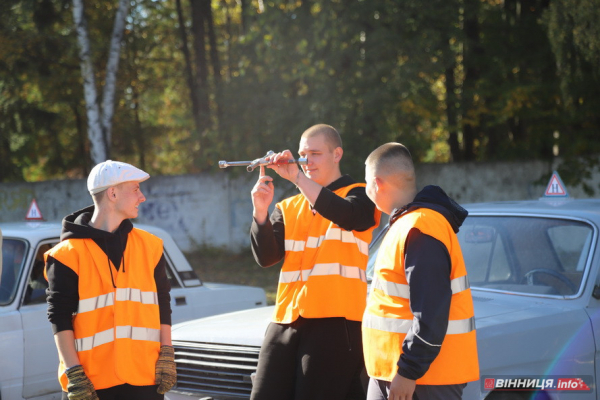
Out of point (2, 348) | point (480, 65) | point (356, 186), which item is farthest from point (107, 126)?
point (356, 186)

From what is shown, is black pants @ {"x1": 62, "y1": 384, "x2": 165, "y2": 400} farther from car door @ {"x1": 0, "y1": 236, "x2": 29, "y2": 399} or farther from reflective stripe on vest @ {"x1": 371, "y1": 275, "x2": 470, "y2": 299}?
car door @ {"x1": 0, "y1": 236, "x2": 29, "y2": 399}

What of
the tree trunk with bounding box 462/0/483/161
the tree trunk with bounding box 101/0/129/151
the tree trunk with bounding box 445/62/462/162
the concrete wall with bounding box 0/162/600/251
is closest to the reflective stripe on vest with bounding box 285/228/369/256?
the tree trunk with bounding box 101/0/129/151

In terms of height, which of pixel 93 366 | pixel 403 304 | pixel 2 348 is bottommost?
pixel 2 348

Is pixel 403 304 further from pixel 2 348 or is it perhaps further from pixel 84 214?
pixel 2 348

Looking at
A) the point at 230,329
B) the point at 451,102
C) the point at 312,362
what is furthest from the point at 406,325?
the point at 451,102

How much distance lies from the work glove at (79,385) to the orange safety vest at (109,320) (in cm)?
5

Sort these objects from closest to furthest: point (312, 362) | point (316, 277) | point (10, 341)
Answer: point (312, 362), point (316, 277), point (10, 341)

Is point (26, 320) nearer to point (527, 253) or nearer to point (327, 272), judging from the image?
point (327, 272)

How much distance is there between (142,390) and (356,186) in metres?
1.53

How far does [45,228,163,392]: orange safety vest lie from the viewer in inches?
128

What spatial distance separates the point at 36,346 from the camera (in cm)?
525

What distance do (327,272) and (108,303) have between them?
3.65ft

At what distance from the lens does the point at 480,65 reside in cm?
1695

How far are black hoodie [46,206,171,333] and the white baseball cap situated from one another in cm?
18
